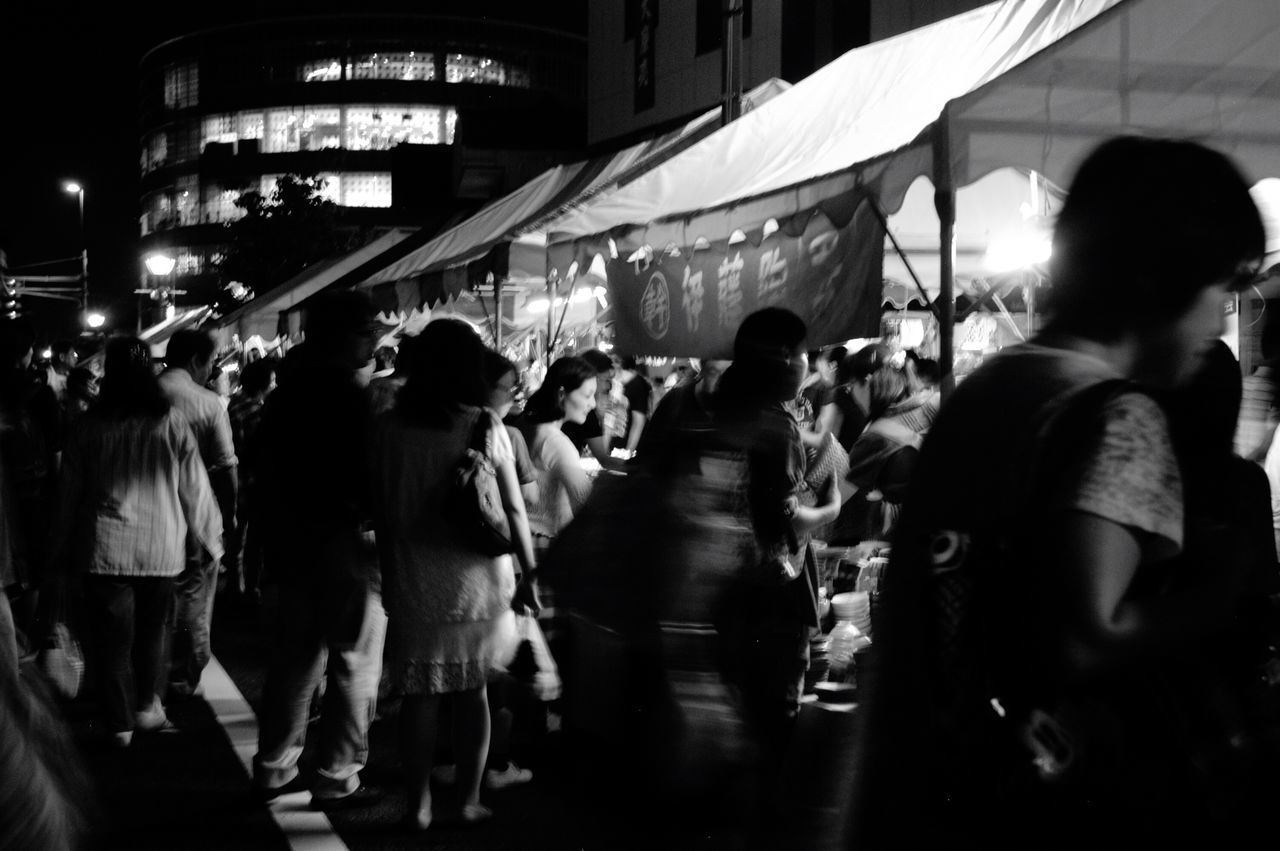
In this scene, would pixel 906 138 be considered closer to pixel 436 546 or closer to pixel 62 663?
pixel 436 546

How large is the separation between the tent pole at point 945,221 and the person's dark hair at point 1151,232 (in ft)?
11.0

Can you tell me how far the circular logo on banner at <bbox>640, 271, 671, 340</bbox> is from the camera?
8633 mm

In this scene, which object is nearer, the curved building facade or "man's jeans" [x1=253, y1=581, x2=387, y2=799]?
"man's jeans" [x1=253, y1=581, x2=387, y2=799]

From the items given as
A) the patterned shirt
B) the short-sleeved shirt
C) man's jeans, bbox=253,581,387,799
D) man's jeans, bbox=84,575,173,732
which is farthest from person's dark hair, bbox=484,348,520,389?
the patterned shirt

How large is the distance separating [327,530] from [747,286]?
2.98m

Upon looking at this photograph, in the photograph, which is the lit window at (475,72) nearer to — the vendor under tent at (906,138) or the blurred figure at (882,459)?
the vendor under tent at (906,138)

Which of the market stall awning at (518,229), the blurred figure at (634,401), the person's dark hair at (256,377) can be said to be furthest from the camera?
the blurred figure at (634,401)

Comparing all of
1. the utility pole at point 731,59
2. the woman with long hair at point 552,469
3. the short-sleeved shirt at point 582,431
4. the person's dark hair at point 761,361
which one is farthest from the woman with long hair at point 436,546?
the utility pole at point 731,59

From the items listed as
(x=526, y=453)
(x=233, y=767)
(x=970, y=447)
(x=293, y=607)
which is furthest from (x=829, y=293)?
(x=970, y=447)

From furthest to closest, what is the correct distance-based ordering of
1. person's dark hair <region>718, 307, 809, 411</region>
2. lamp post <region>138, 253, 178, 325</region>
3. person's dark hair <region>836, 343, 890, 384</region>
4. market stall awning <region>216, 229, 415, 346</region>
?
lamp post <region>138, 253, 178, 325</region>
market stall awning <region>216, 229, 415, 346</region>
person's dark hair <region>836, 343, 890, 384</region>
person's dark hair <region>718, 307, 809, 411</region>

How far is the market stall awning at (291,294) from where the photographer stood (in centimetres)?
2155

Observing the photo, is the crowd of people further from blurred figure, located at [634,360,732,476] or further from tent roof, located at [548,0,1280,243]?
tent roof, located at [548,0,1280,243]

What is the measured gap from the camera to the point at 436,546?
196 inches

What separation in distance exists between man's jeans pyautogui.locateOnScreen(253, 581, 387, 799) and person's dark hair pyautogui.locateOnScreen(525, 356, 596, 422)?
139 cm
